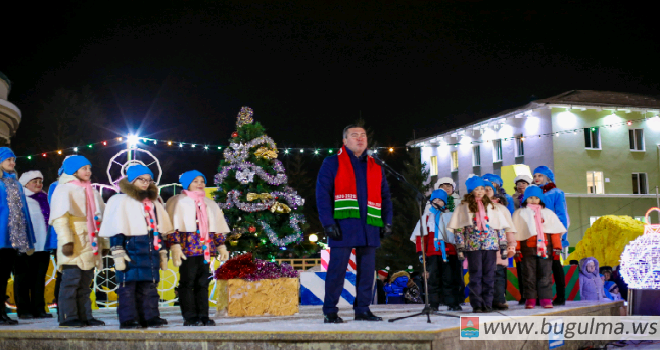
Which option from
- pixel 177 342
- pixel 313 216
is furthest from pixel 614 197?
pixel 177 342

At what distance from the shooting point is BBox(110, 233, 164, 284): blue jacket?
210 inches

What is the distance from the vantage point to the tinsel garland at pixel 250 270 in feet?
24.1

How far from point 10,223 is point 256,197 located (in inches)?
164

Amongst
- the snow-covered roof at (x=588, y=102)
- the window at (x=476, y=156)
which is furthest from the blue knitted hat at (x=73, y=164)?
the window at (x=476, y=156)

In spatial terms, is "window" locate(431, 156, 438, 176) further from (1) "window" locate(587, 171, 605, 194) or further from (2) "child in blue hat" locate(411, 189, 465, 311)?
(2) "child in blue hat" locate(411, 189, 465, 311)

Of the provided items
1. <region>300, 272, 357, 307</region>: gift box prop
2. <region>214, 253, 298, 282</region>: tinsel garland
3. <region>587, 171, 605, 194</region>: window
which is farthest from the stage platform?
<region>587, 171, 605, 194</region>: window

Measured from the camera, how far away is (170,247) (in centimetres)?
589

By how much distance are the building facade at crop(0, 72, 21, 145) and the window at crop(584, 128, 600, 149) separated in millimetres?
27143

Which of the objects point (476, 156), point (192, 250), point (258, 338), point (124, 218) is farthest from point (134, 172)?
point (476, 156)

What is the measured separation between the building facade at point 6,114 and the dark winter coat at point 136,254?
4986 millimetres

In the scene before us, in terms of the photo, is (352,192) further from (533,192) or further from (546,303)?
(546,303)

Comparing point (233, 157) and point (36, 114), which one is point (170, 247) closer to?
point (233, 157)

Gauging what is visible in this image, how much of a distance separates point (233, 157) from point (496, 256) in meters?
4.95

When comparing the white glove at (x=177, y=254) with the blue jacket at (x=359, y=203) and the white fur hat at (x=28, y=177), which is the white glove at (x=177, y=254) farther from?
the white fur hat at (x=28, y=177)
